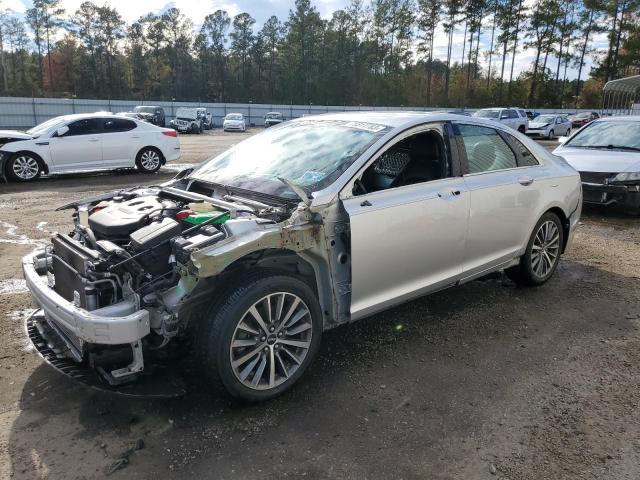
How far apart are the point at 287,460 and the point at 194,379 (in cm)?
100

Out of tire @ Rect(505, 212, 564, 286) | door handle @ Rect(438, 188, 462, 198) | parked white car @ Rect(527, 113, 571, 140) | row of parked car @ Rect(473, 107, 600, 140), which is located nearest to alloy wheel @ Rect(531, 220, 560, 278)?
tire @ Rect(505, 212, 564, 286)

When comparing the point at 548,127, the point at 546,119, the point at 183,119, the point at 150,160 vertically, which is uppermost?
the point at 546,119

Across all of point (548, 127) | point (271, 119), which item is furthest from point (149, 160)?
point (271, 119)

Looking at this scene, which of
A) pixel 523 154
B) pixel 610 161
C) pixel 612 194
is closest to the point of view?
pixel 523 154

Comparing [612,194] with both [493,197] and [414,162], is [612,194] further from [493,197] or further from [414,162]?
[414,162]

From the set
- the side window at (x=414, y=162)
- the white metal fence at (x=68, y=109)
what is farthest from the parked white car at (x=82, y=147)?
the white metal fence at (x=68, y=109)

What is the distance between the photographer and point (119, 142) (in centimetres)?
1266

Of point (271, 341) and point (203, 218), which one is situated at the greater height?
point (203, 218)

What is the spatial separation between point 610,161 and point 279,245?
7246 millimetres

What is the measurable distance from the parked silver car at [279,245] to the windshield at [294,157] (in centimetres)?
2

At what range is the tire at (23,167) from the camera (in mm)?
11320

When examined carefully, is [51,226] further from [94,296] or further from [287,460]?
[287,460]

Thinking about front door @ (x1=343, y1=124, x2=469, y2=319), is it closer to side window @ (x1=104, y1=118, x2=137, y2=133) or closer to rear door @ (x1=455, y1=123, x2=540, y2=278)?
rear door @ (x1=455, y1=123, x2=540, y2=278)

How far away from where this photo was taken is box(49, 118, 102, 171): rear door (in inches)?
466
